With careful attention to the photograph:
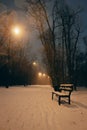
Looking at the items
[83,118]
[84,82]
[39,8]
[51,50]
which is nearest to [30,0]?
[39,8]

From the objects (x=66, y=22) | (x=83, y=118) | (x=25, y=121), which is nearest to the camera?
(x=25, y=121)

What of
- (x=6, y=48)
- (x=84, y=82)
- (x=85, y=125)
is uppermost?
(x=6, y=48)

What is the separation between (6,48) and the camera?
1807 inches

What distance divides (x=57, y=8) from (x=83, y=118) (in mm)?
21910

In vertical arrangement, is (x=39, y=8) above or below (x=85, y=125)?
above

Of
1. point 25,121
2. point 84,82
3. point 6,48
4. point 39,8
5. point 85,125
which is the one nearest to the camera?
point 85,125

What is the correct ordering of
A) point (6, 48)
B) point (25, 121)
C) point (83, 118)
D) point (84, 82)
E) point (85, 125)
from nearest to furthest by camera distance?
point (85, 125)
point (25, 121)
point (83, 118)
point (6, 48)
point (84, 82)

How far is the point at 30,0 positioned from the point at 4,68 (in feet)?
77.0

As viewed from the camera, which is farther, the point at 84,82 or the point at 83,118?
the point at 84,82

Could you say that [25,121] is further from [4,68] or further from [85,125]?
[4,68]

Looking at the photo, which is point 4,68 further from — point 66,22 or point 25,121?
point 25,121

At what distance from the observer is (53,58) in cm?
3216

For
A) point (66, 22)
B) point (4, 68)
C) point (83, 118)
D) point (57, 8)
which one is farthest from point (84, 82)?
point (83, 118)

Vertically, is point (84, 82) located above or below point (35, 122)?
above
